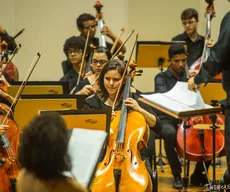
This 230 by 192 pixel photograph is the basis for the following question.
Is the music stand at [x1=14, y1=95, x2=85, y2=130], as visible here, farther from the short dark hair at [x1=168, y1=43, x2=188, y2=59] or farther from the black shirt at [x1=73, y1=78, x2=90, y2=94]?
the short dark hair at [x1=168, y1=43, x2=188, y2=59]

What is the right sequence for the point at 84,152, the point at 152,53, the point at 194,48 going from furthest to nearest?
the point at 194,48
the point at 152,53
the point at 84,152

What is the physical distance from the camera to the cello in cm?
265

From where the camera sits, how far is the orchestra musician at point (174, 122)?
12.8ft

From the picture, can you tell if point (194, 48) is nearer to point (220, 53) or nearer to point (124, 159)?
point (124, 159)

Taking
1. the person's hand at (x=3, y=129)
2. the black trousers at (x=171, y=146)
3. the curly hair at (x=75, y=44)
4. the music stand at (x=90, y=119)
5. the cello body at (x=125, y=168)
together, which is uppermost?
the curly hair at (x=75, y=44)

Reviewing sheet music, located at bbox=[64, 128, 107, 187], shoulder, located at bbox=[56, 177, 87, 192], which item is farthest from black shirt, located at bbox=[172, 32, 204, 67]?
shoulder, located at bbox=[56, 177, 87, 192]

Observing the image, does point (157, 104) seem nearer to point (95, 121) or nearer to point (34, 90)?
point (95, 121)

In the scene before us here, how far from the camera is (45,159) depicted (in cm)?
147

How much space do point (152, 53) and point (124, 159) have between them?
202cm

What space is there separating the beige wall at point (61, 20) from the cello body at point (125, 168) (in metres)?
3.43

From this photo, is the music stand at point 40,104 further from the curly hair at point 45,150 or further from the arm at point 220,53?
the curly hair at point 45,150

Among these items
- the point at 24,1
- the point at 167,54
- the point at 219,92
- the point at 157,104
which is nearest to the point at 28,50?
the point at 24,1

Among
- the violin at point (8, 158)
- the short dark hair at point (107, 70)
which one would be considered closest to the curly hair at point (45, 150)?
the violin at point (8, 158)

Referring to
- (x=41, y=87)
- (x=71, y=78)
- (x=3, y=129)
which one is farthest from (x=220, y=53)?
(x=71, y=78)
